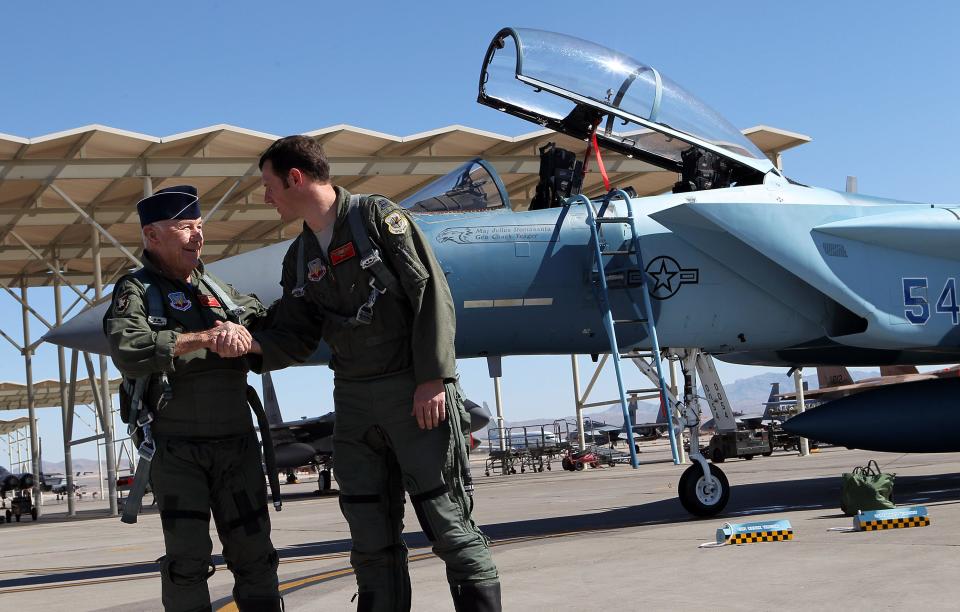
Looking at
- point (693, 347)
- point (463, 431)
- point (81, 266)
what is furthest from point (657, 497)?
point (81, 266)

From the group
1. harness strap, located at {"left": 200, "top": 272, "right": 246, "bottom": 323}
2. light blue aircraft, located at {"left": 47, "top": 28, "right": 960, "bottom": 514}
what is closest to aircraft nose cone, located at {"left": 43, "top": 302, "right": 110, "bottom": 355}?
light blue aircraft, located at {"left": 47, "top": 28, "right": 960, "bottom": 514}

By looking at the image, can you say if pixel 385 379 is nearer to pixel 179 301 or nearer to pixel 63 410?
pixel 179 301

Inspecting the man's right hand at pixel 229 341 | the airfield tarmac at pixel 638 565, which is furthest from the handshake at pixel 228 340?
the airfield tarmac at pixel 638 565

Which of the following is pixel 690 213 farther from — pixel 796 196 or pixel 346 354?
pixel 346 354

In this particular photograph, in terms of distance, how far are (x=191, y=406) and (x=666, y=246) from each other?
18.0 ft

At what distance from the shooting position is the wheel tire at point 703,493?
8344 millimetres

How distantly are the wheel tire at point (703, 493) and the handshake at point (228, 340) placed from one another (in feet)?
18.4

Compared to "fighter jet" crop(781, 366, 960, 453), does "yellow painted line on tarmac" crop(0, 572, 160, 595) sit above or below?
below

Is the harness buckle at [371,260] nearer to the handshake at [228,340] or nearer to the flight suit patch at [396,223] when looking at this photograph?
the flight suit patch at [396,223]

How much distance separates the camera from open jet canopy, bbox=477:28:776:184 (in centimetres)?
850

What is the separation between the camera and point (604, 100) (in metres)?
8.63

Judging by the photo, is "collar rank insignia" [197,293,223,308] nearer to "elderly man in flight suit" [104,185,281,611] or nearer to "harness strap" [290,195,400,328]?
"elderly man in flight suit" [104,185,281,611]

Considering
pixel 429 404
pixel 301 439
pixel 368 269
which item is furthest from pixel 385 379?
pixel 301 439

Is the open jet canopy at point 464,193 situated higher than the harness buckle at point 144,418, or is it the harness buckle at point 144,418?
the open jet canopy at point 464,193
